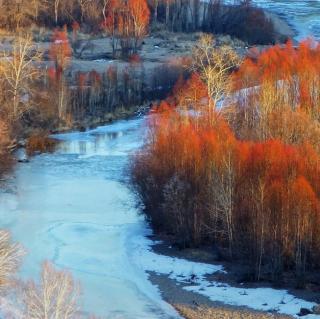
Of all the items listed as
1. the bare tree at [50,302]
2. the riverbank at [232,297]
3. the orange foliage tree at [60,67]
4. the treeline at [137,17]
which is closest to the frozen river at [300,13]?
the treeline at [137,17]

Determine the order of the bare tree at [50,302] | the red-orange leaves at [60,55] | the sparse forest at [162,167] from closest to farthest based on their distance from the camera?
1. the bare tree at [50,302]
2. the sparse forest at [162,167]
3. the red-orange leaves at [60,55]

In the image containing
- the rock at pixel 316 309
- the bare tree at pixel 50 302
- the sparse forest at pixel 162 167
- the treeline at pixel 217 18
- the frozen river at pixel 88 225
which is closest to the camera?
the bare tree at pixel 50 302

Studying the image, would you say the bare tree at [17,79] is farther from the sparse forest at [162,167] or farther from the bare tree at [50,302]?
the bare tree at [50,302]

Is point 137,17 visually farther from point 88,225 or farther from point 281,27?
point 88,225

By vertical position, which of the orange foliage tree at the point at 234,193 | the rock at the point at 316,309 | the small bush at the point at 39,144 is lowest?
the small bush at the point at 39,144

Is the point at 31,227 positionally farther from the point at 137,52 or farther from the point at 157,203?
the point at 137,52

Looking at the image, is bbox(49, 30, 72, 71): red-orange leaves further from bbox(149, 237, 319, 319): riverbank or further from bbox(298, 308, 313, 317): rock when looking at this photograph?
bbox(298, 308, 313, 317): rock
